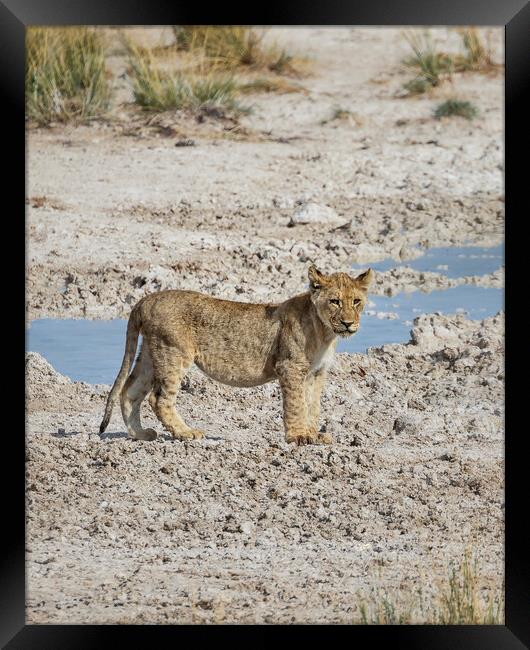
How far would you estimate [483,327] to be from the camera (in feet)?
38.3

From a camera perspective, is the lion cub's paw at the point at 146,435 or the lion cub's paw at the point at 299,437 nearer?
the lion cub's paw at the point at 299,437

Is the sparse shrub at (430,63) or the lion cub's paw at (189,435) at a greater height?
the sparse shrub at (430,63)

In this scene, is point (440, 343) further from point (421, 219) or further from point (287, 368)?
point (421, 219)

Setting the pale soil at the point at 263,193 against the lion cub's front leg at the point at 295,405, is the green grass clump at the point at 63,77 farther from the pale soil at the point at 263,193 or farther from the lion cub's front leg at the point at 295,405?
the lion cub's front leg at the point at 295,405

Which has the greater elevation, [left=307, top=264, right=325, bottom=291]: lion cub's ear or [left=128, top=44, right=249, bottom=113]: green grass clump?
[left=128, top=44, right=249, bottom=113]: green grass clump

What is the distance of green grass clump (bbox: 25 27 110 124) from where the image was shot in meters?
16.4

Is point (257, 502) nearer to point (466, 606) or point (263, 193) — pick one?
point (466, 606)

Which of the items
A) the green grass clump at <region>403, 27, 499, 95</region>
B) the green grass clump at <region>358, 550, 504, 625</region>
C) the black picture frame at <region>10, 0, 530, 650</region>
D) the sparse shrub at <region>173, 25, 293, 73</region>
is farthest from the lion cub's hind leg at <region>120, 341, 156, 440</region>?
the sparse shrub at <region>173, 25, 293, 73</region>

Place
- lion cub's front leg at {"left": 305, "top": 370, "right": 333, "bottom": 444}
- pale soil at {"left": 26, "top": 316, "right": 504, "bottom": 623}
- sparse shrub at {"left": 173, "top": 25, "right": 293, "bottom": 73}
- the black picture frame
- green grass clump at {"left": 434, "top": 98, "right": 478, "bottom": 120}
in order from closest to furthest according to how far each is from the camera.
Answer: the black picture frame → pale soil at {"left": 26, "top": 316, "right": 504, "bottom": 623} → lion cub's front leg at {"left": 305, "top": 370, "right": 333, "bottom": 444} → green grass clump at {"left": 434, "top": 98, "right": 478, "bottom": 120} → sparse shrub at {"left": 173, "top": 25, "right": 293, "bottom": 73}

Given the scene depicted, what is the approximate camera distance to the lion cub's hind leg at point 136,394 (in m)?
9.28

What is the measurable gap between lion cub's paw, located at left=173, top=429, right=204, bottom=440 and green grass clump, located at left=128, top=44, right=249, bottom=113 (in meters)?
7.94

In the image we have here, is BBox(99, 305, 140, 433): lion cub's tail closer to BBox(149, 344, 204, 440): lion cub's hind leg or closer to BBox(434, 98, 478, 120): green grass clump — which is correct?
BBox(149, 344, 204, 440): lion cub's hind leg
